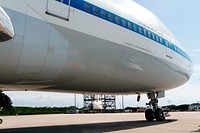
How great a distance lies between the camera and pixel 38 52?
23.4 feet

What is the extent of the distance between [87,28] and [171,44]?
8079 millimetres

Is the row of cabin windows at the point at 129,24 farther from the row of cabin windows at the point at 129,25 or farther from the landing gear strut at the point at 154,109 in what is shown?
the landing gear strut at the point at 154,109

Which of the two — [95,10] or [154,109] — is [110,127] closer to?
[154,109]

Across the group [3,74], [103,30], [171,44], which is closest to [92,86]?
[103,30]

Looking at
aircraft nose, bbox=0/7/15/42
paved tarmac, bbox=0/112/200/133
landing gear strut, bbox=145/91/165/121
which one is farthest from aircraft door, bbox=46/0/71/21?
landing gear strut, bbox=145/91/165/121

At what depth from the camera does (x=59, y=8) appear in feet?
24.8

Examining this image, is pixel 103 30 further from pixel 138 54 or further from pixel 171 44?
pixel 171 44

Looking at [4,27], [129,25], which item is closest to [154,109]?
[129,25]

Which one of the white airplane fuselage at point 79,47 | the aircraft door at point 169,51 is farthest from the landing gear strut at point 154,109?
the white airplane fuselage at point 79,47

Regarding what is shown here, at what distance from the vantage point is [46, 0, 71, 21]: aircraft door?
7348 mm

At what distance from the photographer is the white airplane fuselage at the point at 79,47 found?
22.3ft

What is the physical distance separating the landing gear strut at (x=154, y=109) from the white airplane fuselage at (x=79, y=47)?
13.0ft

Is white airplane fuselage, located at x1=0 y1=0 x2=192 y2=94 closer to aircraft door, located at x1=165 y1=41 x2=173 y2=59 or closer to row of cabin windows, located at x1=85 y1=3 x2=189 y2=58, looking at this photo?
row of cabin windows, located at x1=85 y1=3 x2=189 y2=58

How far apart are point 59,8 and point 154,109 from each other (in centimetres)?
1157
